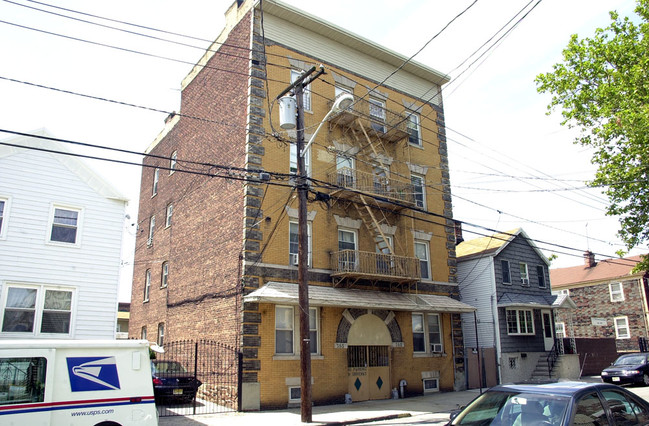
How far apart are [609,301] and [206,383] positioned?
33.0 metres

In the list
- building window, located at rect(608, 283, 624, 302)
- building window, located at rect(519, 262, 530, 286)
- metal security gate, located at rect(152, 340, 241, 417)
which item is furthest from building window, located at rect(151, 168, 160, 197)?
building window, located at rect(608, 283, 624, 302)

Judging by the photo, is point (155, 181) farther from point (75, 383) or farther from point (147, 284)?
point (75, 383)

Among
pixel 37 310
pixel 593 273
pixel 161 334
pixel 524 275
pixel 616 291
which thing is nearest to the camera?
pixel 37 310

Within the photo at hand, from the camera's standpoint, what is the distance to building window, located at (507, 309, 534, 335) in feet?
87.5

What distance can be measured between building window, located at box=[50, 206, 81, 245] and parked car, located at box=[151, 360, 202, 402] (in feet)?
16.1

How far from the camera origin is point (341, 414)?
15.4 m

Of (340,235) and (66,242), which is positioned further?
(340,235)

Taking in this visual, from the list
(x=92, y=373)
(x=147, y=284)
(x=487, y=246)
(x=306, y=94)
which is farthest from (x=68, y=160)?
(x=487, y=246)

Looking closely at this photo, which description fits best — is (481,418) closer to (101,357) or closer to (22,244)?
(101,357)

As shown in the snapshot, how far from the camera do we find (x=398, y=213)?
22.4 m

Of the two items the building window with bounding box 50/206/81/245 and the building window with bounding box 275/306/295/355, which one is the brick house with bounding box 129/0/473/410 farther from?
the building window with bounding box 50/206/81/245

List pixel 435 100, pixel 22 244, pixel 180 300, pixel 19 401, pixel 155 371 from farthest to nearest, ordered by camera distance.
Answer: pixel 435 100 < pixel 180 300 < pixel 155 371 < pixel 22 244 < pixel 19 401

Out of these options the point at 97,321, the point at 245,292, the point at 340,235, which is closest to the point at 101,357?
the point at 97,321

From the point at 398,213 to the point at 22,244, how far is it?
14390mm
